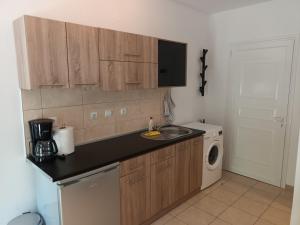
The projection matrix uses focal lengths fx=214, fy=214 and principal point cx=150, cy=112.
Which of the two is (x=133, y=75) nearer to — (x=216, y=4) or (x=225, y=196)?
(x=216, y=4)

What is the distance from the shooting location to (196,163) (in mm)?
2789

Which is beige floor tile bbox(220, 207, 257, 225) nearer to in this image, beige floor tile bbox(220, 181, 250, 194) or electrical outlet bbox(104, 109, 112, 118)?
beige floor tile bbox(220, 181, 250, 194)

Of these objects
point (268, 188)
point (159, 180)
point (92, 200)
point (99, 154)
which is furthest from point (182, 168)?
point (268, 188)

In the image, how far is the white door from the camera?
2.93 m

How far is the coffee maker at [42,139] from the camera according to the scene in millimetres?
1754

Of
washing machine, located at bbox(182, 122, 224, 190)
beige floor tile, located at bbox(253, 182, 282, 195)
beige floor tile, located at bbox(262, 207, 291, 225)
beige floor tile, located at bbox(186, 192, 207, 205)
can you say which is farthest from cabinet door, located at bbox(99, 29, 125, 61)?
beige floor tile, located at bbox(253, 182, 282, 195)

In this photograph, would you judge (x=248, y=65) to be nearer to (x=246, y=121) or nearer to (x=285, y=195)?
(x=246, y=121)

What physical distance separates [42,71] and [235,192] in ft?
9.18

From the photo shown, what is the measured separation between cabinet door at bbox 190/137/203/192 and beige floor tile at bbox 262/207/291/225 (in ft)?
2.73

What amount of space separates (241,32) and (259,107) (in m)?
1.16

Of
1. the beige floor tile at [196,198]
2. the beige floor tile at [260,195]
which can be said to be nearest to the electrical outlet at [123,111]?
the beige floor tile at [196,198]

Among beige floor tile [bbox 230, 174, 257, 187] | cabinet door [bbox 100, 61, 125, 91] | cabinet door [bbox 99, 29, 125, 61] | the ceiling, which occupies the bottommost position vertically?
beige floor tile [bbox 230, 174, 257, 187]

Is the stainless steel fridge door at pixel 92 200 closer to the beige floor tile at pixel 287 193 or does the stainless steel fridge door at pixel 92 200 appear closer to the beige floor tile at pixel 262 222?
the beige floor tile at pixel 262 222

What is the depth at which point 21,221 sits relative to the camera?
70.6 inches
